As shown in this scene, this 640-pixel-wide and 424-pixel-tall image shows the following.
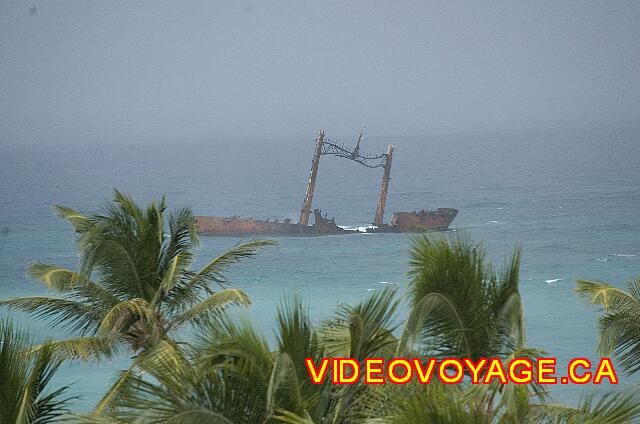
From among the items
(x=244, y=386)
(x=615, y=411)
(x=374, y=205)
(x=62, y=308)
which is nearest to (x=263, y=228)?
(x=374, y=205)

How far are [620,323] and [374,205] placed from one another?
2159 inches

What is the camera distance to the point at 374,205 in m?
62.8

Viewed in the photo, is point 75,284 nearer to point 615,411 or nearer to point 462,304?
point 462,304

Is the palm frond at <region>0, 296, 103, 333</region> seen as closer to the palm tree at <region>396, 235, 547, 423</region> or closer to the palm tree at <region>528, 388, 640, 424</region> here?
the palm tree at <region>396, 235, 547, 423</region>

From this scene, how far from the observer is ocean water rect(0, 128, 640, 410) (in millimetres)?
33250

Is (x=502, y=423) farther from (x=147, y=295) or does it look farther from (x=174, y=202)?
(x=174, y=202)

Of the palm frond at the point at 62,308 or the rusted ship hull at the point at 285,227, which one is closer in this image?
the palm frond at the point at 62,308

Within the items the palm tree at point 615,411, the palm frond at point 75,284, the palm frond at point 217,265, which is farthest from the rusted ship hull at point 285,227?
the palm tree at point 615,411

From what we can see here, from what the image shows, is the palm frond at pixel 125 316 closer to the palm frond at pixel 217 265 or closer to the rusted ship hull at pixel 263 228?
the palm frond at pixel 217 265

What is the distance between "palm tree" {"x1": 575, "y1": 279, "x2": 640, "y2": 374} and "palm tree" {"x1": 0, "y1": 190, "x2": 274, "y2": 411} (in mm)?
2935

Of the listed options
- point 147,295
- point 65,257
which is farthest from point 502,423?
point 65,257

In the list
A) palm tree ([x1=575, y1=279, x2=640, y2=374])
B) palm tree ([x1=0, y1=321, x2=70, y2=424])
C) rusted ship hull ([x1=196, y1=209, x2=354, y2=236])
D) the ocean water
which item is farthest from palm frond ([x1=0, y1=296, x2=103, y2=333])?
rusted ship hull ([x1=196, y1=209, x2=354, y2=236])

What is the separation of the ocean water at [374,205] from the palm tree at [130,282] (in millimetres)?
467

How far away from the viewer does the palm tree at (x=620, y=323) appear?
7965 millimetres
